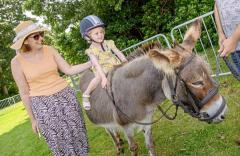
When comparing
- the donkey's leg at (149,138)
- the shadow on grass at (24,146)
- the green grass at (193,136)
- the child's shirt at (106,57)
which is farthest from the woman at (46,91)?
the shadow on grass at (24,146)

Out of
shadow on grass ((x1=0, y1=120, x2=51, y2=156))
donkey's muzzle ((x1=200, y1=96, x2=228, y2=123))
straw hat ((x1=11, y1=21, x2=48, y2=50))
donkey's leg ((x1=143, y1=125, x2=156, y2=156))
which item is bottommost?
shadow on grass ((x1=0, y1=120, x2=51, y2=156))

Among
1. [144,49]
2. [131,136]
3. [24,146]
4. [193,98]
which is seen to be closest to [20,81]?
[144,49]

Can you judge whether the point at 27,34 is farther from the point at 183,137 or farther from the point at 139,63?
the point at 183,137

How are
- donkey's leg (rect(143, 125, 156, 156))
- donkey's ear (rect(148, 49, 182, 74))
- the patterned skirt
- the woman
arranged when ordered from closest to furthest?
donkey's ear (rect(148, 49, 182, 74)), the woman, the patterned skirt, donkey's leg (rect(143, 125, 156, 156))

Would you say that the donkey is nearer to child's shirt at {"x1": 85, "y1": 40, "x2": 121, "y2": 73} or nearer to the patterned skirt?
child's shirt at {"x1": 85, "y1": 40, "x2": 121, "y2": 73}

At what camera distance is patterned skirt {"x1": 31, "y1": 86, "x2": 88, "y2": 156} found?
14.1ft

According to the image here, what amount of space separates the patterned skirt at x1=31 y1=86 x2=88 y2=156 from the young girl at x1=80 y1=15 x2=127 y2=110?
0.85ft

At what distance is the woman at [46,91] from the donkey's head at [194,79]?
4.21 feet

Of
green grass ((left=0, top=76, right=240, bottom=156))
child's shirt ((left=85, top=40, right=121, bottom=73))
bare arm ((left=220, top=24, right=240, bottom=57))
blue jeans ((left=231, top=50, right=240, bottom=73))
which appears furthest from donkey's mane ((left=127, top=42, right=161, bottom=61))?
green grass ((left=0, top=76, right=240, bottom=156))

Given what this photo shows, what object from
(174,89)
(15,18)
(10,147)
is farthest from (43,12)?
(15,18)

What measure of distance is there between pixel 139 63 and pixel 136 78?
0.20 meters

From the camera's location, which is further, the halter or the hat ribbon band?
the hat ribbon band

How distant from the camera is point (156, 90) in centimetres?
430

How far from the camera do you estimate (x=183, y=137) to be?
5.90 m
